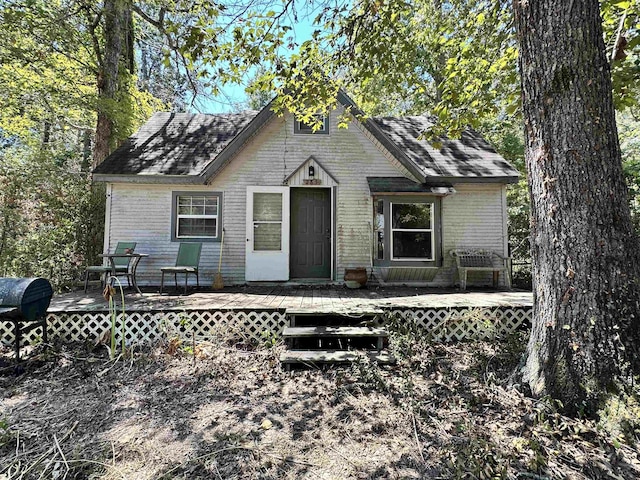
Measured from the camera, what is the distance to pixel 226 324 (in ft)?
14.4

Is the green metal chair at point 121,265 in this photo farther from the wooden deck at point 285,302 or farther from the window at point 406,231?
the window at point 406,231

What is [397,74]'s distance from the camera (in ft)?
18.4

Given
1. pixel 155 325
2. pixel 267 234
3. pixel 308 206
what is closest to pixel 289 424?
pixel 155 325

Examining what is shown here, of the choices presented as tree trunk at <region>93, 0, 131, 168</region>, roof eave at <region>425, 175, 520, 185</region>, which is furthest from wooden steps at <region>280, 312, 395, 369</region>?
tree trunk at <region>93, 0, 131, 168</region>

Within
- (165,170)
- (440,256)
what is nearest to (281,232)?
(165,170)

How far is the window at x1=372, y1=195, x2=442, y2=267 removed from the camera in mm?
7363

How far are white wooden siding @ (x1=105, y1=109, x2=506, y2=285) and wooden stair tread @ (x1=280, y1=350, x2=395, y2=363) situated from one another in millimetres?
3745

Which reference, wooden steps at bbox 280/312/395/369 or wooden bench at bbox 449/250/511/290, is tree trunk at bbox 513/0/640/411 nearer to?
wooden steps at bbox 280/312/395/369

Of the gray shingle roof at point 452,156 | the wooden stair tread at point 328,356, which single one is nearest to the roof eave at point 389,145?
the gray shingle roof at point 452,156

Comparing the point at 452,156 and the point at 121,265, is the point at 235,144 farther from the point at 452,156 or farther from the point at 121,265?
the point at 452,156

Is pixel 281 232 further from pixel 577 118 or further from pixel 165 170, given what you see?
pixel 577 118

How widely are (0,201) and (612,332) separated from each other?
1141 cm

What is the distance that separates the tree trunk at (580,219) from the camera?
253 cm

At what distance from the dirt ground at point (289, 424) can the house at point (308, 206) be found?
367 cm
